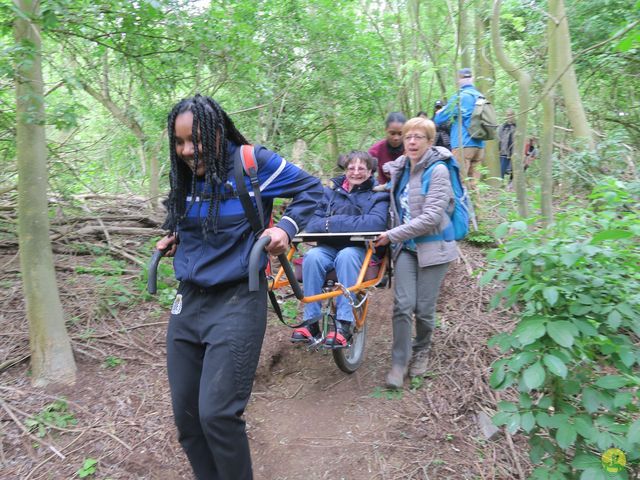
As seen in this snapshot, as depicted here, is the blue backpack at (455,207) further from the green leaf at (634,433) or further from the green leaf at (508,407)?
the green leaf at (634,433)

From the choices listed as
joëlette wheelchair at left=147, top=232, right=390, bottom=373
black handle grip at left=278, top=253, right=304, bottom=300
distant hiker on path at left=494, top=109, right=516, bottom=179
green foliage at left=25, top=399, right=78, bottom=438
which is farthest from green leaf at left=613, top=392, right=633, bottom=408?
distant hiker on path at left=494, top=109, right=516, bottom=179

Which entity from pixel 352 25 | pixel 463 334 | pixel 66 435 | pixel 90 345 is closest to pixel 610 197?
pixel 463 334

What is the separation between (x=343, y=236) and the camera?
4.21 meters

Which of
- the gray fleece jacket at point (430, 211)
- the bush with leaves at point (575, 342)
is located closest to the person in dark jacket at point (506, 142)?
the gray fleece jacket at point (430, 211)

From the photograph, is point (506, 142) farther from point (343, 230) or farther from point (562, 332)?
point (562, 332)

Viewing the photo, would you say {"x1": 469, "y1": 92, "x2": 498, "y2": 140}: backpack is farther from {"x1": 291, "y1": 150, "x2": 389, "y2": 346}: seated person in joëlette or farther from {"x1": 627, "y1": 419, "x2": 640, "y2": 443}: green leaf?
{"x1": 627, "y1": 419, "x2": 640, "y2": 443}: green leaf

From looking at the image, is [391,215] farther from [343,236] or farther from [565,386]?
[565,386]

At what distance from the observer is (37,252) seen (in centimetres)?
365

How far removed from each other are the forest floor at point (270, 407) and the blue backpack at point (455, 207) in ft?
3.64

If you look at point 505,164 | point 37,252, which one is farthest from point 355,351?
point 505,164

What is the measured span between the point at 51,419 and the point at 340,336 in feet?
7.16

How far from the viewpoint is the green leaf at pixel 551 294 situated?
7.18 feet

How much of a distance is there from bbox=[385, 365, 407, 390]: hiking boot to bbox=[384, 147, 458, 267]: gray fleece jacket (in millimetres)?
916

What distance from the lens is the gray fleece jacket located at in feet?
12.3
